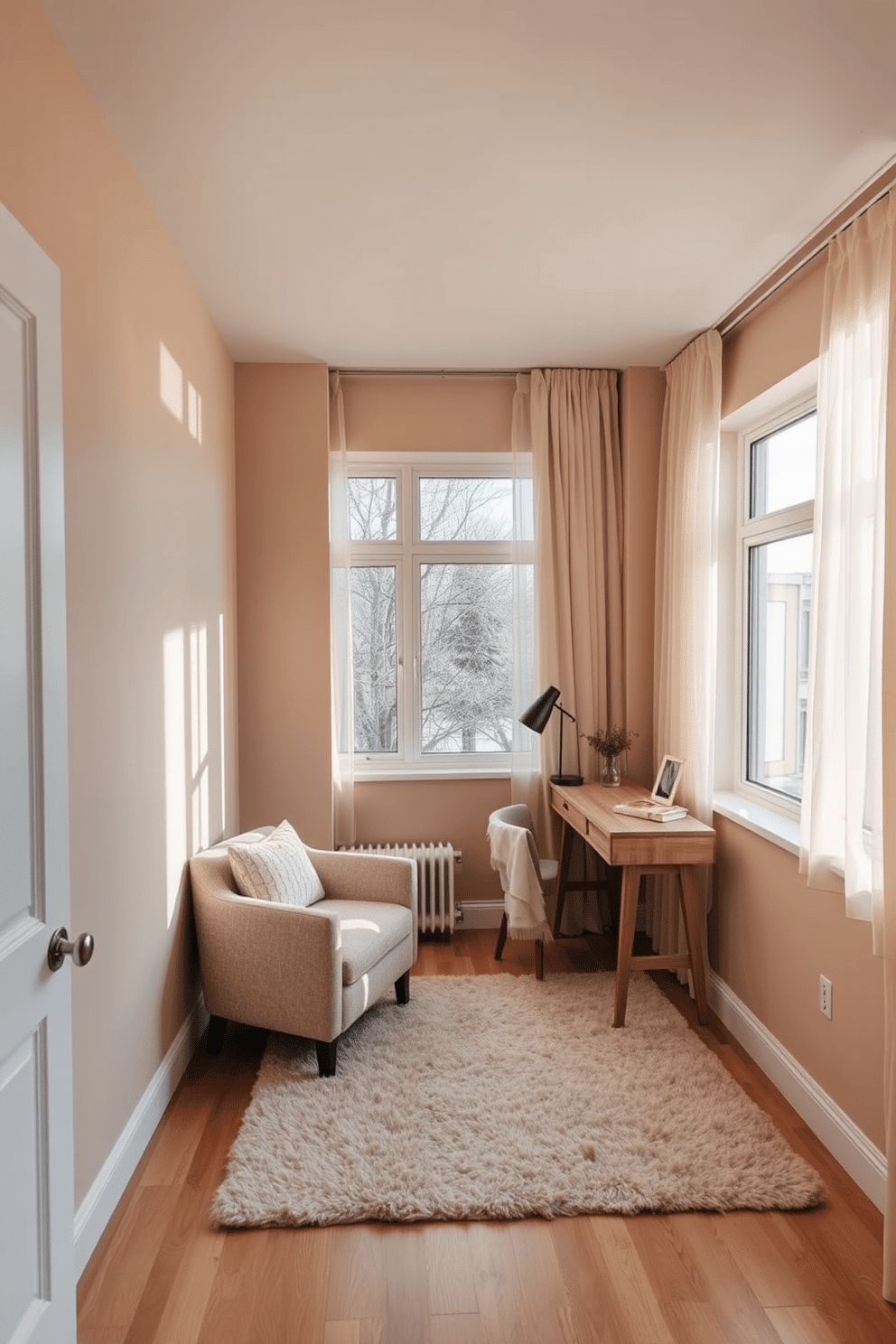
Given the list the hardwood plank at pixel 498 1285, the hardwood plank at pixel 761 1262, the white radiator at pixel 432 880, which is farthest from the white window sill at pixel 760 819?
the hardwood plank at pixel 498 1285

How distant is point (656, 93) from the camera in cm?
196

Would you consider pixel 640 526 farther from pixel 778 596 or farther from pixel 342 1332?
pixel 342 1332

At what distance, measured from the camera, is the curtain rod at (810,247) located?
2.28 meters

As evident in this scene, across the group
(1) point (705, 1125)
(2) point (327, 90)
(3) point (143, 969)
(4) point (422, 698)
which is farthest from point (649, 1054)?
(2) point (327, 90)

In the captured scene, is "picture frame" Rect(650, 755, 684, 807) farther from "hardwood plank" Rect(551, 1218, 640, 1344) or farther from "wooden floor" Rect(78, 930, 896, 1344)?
"hardwood plank" Rect(551, 1218, 640, 1344)

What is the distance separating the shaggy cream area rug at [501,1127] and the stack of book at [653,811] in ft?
2.47

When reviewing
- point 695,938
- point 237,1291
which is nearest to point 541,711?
point 695,938

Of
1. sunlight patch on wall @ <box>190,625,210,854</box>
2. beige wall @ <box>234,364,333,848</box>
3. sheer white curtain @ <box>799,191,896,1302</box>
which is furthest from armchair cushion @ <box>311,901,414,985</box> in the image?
sheer white curtain @ <box>799,191,896,1302</box>

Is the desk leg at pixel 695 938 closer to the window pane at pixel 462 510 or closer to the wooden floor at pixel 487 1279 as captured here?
the wooden floor at pixel 487 1279

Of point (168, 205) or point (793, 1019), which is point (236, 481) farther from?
point (793, 1019)

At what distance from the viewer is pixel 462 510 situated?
432 cm

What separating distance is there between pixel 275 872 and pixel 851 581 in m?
2.10

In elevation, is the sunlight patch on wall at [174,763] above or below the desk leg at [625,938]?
above

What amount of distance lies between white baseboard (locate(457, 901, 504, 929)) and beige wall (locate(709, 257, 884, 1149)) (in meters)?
1.18
